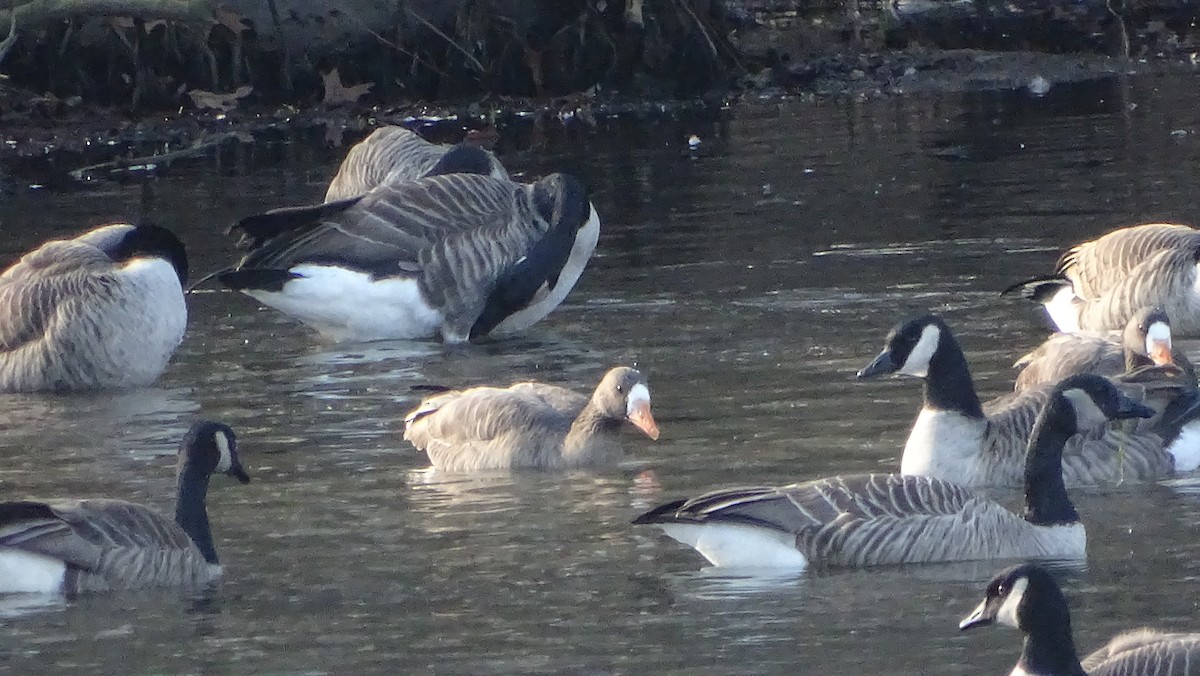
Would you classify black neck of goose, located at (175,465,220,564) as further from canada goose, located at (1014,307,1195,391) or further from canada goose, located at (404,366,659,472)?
canada goose, located at (1014,307,1195,391)

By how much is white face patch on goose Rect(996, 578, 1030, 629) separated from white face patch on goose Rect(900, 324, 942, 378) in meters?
3.42

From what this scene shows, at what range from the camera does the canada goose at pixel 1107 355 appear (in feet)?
38.2

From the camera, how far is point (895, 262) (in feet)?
52.4

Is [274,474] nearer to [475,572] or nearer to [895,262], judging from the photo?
[475,572]

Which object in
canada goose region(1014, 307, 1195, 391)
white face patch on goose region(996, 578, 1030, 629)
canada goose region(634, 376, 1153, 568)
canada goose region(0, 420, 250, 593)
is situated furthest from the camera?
canada goose region(1014, 307, 1195, 391)

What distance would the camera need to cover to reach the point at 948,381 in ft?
35.0

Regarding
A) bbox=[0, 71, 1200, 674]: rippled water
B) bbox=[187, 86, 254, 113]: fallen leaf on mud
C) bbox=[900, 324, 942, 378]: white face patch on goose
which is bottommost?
bbox=[0, 71, 1200, 674]: rippled water

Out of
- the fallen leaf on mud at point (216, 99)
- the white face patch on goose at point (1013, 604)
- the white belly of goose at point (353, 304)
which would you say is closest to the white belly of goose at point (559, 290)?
the white belly of goose at point (353, 304)

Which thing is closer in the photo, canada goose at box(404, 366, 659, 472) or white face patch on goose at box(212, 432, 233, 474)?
white face patch on goose at box(212, 432, 233, 474)

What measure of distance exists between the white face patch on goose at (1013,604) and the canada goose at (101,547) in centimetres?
334

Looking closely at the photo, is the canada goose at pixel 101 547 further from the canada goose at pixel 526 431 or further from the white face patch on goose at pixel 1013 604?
the white face patch on goose at pixel 1013 604

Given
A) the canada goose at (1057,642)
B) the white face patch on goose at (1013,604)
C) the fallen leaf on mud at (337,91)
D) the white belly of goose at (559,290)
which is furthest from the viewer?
the fallen leaf on mud at (337,91)

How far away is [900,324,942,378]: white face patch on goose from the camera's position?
34.8ft

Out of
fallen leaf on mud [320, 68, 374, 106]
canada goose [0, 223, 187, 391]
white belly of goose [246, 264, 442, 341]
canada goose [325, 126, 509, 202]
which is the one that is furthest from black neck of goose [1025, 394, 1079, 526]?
fallen leaf on mud [320, 68, 374, 106]
